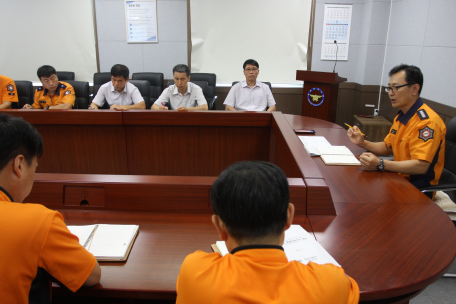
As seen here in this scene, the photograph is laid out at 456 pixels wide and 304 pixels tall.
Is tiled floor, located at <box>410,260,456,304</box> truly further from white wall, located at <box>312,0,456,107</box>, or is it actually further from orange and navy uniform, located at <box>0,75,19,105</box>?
orange and navy uniform, located at <box>0,75,19,105</box>

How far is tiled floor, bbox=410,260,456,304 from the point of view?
1.71 meters

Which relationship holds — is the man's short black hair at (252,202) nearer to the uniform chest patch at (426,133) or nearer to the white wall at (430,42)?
the uniform chest patch at (426,133)

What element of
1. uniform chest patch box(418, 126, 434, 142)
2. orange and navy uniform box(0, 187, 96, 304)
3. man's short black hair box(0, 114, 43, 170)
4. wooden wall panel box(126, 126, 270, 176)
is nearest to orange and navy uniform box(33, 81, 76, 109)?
wooden wall panel box(126, 126, 270, 176)

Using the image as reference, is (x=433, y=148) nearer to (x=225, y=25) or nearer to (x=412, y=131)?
(x=412, y=131)

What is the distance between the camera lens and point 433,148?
1.78 meters

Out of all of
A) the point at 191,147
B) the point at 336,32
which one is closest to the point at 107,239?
the point at 191,147

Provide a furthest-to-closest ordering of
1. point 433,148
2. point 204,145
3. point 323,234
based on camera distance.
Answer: point 204,145, point 433,148, point 323,234

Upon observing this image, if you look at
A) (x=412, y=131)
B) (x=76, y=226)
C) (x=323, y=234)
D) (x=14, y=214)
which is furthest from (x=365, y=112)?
(x=14, y=214)

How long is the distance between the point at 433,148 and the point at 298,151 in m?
0.77

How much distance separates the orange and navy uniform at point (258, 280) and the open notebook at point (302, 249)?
298mm

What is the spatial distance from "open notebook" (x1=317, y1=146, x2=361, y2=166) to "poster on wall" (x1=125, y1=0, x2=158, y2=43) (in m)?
3.57

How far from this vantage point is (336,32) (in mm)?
4590

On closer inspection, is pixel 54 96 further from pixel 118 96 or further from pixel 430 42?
pixel 430 42

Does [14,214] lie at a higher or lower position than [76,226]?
higher
